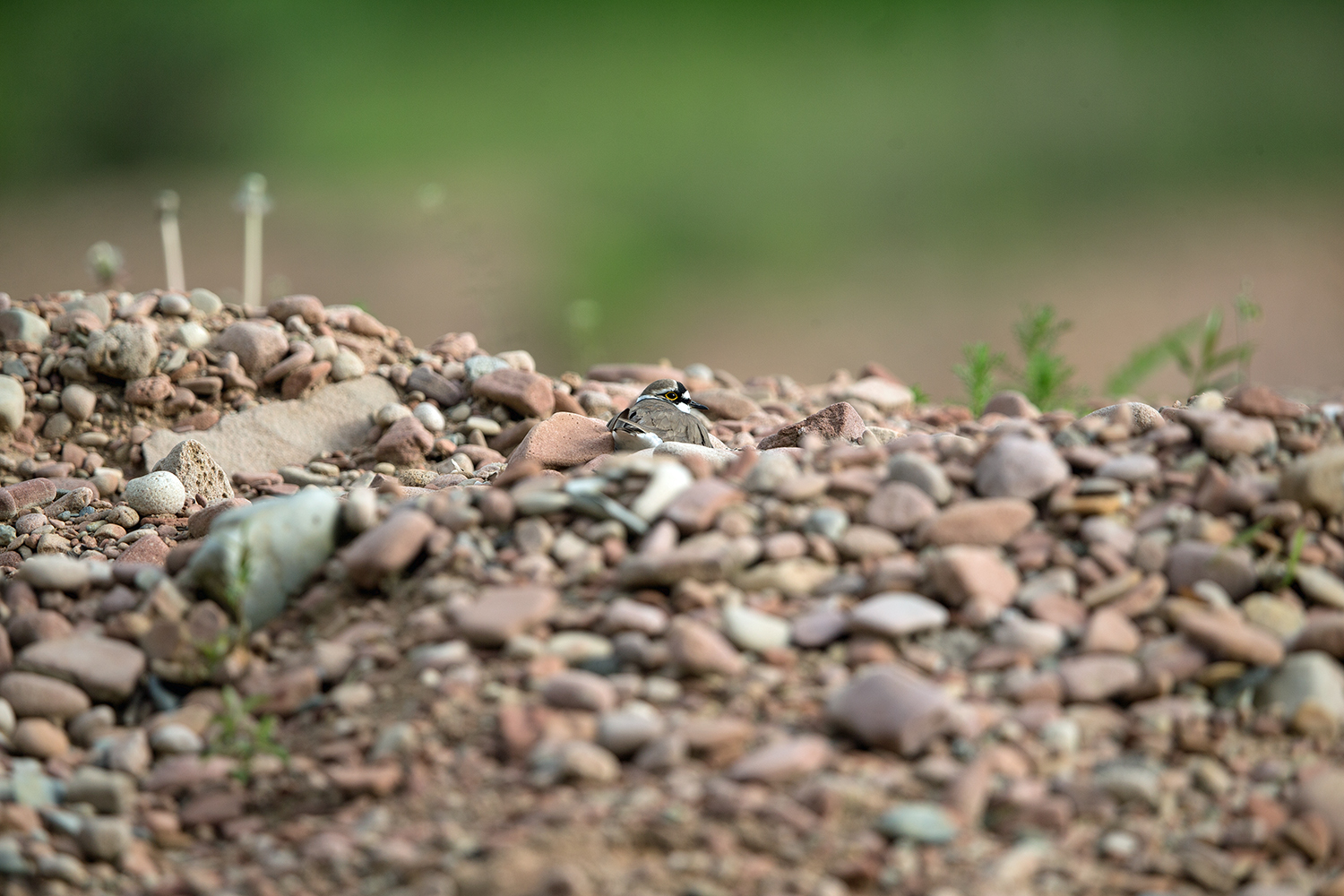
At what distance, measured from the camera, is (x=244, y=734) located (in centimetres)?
213

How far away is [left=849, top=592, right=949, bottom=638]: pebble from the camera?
6.75 ft

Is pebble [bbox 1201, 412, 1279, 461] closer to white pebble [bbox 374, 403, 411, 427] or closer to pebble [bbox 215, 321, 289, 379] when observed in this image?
white pebble [bbox 374, 403, 411, 427]

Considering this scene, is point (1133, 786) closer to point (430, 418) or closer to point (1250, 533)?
point (1250, 533)

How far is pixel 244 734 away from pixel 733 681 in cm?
91

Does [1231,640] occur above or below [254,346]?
below

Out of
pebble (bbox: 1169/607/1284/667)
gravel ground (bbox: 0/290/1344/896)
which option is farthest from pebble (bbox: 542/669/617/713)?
pebble (bbox: 1169/607/1284/667)

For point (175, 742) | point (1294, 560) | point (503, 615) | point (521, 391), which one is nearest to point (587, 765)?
point (503, 615)

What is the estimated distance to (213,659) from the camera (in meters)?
2.22

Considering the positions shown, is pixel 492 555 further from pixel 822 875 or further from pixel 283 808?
pixel 822 875

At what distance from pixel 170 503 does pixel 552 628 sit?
212 centimetres

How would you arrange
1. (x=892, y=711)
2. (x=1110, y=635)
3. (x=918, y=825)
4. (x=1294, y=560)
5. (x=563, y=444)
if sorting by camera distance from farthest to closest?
(x=563, y=444)
(x=1294, y=560)
(x=1110, y=635)
(x=892, y=711)
(x=918, y=825)

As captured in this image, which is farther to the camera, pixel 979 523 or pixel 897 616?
pixel 979 523

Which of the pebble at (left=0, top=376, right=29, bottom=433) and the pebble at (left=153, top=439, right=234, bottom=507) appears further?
the pebble at (left=0, top=376, right=29, bottom=433)

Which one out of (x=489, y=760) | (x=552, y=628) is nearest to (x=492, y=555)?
(x=552, y=628)
